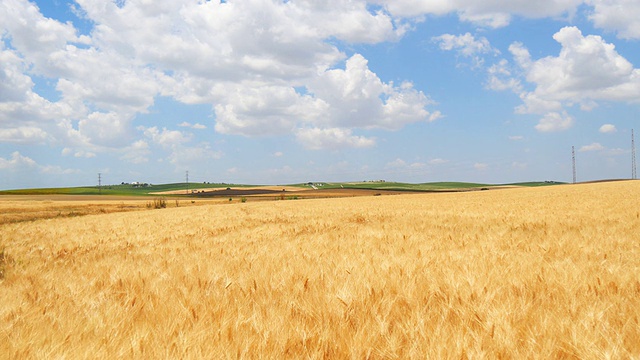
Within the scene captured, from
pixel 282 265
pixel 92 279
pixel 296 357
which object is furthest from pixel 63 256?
pixel 296 357

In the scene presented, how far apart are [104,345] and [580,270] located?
12.5 ft

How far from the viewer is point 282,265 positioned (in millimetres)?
4457

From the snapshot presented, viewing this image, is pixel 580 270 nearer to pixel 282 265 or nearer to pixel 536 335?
pixel 536 335

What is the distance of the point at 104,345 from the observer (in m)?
2.10

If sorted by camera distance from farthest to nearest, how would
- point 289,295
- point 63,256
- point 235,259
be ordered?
point 63,256 → point 235,259 → point 289,295

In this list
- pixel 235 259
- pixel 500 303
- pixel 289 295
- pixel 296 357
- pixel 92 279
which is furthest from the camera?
pixel 235 259

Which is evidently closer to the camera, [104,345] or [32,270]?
[104,345]

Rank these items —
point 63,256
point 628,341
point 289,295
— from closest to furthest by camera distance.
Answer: point 628,341, point 289,295, point 63,256

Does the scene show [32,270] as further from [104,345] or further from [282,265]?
[104,345]

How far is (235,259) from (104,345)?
2.97 m

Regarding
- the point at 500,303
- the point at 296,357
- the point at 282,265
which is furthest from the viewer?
the point at 282,265

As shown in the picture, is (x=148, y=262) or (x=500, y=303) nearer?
(x=500, y=303)

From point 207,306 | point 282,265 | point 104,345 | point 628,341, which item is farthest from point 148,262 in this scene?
point 628,341

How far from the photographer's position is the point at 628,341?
2092mm
